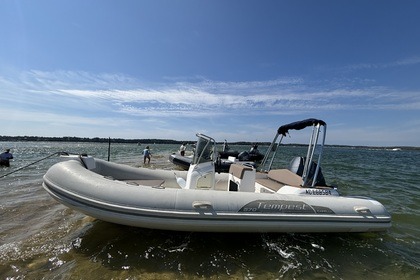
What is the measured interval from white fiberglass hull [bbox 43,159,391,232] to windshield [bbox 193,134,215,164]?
1254 millimetres

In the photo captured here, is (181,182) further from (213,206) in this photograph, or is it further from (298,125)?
(298,125)

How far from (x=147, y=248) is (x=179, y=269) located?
2.34 ft

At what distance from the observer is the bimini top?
501cm

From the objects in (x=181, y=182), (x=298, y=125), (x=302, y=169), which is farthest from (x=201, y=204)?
(x=298, y=125)

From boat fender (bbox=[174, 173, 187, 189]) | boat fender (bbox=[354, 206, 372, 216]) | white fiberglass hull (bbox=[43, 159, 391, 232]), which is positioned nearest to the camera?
white fiberglass hull (bbox=[43, 159, 391, 232])

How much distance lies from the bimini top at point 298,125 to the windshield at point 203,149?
6.50 ft

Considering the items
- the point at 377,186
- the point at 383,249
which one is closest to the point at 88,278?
the point at 383,249

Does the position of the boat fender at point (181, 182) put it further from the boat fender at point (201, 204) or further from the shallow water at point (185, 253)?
the boat fender at point (201, 204)

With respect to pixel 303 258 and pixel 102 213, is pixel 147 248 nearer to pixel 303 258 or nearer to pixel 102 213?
pixel 102 213

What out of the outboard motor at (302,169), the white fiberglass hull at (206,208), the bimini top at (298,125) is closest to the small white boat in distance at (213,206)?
the white fiberglass hull at (206,208)

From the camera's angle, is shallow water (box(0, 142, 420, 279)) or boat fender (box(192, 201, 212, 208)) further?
boat fender (box(192, 201, 212, 208))

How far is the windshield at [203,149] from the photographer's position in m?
4.90

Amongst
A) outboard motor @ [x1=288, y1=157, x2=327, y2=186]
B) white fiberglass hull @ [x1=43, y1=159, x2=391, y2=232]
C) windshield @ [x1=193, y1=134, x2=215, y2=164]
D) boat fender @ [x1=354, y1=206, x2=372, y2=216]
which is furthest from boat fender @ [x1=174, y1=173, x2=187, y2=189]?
boat fender @ [x1=354, y1=206, x2=372, y2=216]

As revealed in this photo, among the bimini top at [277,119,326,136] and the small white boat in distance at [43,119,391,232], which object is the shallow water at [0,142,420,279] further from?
the bimini top at [277,119,326,136]
